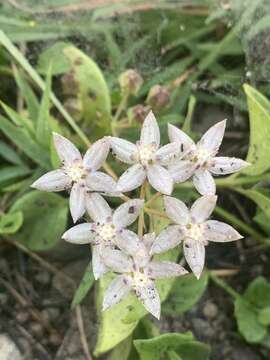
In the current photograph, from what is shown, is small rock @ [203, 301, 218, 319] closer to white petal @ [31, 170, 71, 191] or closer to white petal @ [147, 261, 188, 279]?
white petal @ [147, 261, 188, 279]

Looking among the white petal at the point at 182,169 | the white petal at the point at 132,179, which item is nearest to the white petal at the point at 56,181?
the white petal at the point at 132,179

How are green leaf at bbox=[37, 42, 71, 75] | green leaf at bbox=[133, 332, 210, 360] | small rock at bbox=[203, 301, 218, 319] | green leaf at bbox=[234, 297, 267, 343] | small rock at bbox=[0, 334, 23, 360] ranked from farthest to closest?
green leaf at bbox=[37, 42, 71, 75] → small rock at bbox=[203, 301, 218, 319] → green leaf at bbox=[234, 297, 267, 343] → small rock at bbox=[0, 334, 23, 360] → green leaf at bbox=[133, 332, 210, 360]

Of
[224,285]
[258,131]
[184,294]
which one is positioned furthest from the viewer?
[224,285]

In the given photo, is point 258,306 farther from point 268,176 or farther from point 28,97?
point 28,97

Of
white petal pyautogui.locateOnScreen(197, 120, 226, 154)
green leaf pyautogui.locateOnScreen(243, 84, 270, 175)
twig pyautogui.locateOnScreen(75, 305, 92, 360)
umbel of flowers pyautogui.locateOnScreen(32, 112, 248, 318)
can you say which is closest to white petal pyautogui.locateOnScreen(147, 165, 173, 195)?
umbel of flowers pyautogui.locateOnScreen(32, 112, 248, 318)

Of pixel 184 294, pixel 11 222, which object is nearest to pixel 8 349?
pixel 11 222

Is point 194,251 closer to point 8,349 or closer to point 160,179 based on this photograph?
point 160,179

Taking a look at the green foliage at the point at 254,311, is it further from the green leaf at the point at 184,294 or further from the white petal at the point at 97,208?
the white petal at the point at 97,208

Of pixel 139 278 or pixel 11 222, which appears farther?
pixel 11 222
